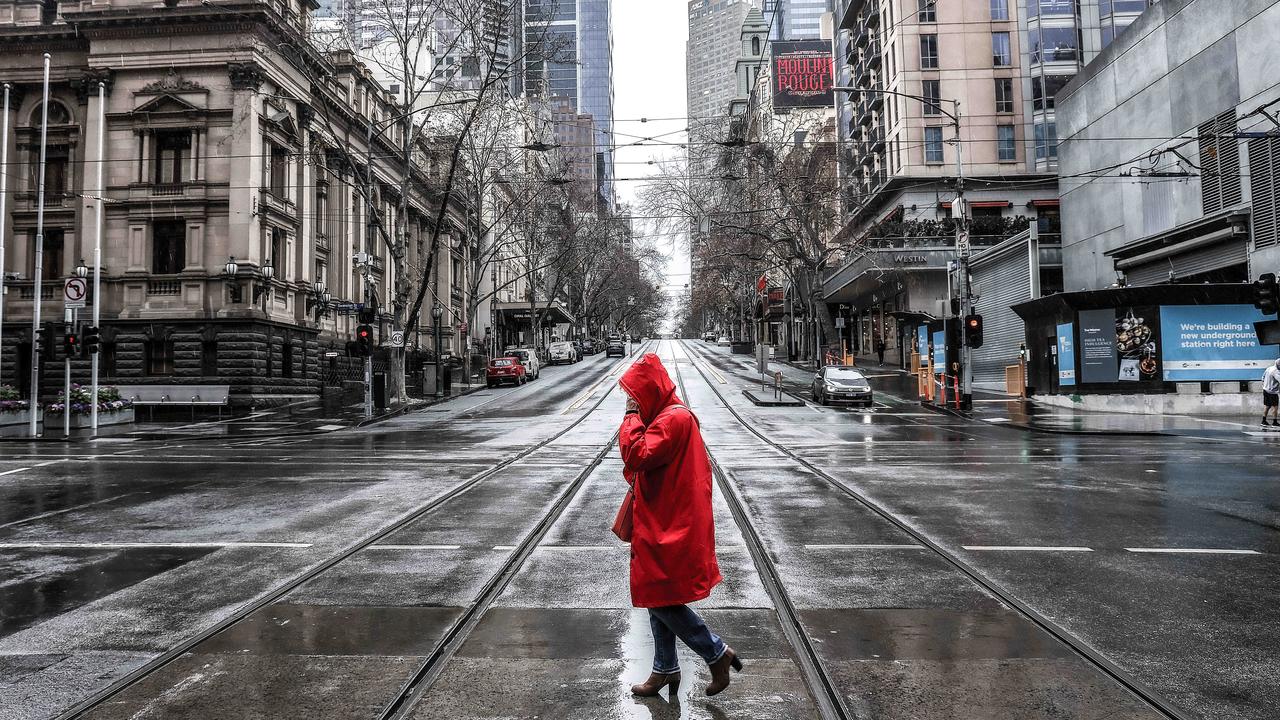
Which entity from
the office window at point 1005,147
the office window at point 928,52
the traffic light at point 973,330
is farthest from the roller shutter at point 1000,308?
the office window at point 928,52

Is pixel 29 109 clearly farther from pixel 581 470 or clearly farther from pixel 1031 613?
pixel 1031 613

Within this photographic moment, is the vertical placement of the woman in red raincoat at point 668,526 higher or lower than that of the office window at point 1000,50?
lower

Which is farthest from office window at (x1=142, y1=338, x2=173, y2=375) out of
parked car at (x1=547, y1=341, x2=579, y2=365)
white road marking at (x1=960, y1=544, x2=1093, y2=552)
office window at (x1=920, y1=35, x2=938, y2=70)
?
office window at (x1=920, y1=35, x2=938, y2=70)

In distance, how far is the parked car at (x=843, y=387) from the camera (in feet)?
99.0

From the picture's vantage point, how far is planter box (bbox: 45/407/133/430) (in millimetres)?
23594

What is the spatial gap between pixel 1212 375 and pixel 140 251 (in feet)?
129

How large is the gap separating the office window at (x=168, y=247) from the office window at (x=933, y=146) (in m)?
44.1

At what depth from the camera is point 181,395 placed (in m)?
30.2

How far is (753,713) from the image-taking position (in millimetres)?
4027

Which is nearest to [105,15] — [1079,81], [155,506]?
[155,506]

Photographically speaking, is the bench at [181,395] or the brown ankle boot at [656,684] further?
the bench at [181,395]

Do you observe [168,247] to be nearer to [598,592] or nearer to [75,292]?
[75,292]

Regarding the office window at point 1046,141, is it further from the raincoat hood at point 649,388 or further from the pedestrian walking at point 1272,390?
the raincoat hood at point 649,388

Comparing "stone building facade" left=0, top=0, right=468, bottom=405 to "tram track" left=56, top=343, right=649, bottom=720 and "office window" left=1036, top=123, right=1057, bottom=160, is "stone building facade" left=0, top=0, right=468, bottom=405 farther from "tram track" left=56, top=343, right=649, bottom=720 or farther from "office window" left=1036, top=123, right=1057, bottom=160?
"office window" left=1036, top=123, right=1057, bottom=160
